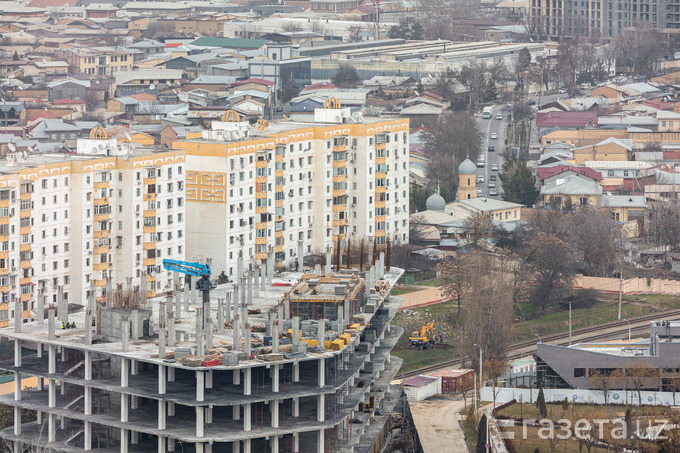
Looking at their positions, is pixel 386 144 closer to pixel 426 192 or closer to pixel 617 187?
pixel 426 192

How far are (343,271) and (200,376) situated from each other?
17.0 metres

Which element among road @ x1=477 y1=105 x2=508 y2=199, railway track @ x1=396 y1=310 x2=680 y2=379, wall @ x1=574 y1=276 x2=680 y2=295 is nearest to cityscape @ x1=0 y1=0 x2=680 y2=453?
wall @ x1=574 y1=276 x2=680 y2=295

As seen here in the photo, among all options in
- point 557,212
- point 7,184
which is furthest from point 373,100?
point 7,184

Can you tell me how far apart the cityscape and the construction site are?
11 centimetres

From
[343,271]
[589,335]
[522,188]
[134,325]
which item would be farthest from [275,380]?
[522,188]

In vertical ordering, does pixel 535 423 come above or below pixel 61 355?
below

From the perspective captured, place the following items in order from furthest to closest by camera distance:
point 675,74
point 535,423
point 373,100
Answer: point 675,74
point 373,100
point 535,423

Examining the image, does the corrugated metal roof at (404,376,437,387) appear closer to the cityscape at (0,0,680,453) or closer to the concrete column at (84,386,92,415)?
the cityscape at (0,0,680,453)

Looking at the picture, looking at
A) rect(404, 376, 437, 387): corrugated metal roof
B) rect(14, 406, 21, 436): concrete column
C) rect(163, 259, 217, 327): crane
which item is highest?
rect(163, 259, 217, 327): crane

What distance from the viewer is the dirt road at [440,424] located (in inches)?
2825

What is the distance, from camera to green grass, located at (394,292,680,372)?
291 feet

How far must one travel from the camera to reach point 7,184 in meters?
89.0

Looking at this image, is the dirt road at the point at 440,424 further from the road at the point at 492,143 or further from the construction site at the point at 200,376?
the road at the point at 492,143

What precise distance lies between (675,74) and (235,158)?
95.1 meters
